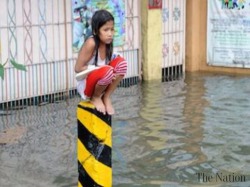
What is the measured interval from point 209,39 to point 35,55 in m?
4.38

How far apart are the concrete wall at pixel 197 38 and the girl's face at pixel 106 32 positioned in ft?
27.6

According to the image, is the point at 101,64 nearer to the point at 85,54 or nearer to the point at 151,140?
the point at 85,54

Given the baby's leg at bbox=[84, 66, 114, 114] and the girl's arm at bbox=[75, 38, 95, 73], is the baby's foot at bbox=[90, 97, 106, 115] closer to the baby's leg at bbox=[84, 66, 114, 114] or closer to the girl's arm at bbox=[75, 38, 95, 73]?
the baby's leg at bbox=[84, 66, 114, 114]

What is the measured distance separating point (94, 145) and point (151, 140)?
338 centimetres

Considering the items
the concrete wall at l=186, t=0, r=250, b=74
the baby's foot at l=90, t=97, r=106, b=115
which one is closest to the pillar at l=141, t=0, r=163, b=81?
the concrete wall at l=186, t=0, r=250, b=74

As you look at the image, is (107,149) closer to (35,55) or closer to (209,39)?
(35,55)

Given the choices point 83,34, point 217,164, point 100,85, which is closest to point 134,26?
point 83,34

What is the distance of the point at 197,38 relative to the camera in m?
13.0

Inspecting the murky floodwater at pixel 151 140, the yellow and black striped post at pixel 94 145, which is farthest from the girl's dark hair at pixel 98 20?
the murky floodwater at pixel 151 140

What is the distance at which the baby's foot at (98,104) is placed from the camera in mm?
4303

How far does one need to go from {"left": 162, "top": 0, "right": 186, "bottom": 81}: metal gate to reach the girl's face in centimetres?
767

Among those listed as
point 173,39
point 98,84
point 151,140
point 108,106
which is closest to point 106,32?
point 98,84

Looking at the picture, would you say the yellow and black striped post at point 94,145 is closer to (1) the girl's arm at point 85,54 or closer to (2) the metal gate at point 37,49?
(1) the girl's arm at point 85,54

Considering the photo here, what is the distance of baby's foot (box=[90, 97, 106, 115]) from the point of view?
169 inches
